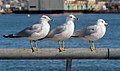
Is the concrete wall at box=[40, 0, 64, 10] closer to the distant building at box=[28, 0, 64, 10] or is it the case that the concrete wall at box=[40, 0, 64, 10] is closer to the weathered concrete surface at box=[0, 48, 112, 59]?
the distant building at box=[28, 0, 64, 10]

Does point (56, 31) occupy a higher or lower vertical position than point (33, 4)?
higher

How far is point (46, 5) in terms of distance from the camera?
6068 inches

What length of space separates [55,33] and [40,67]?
54.6 feet

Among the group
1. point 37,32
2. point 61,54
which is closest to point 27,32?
point 37,32

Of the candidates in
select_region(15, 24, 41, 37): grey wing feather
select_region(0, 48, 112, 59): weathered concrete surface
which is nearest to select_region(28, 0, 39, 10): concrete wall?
select_region(15, 24, 41, 37): grey wing feather

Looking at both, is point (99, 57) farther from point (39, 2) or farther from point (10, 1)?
point (10, 1)

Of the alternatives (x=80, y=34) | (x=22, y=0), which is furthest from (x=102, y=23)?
(x=22, y=0)

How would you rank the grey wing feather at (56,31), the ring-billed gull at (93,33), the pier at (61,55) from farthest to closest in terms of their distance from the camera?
the ring-billed gull at (93,33) < the grey wing feather at (56,31) < the pier at (61,55)

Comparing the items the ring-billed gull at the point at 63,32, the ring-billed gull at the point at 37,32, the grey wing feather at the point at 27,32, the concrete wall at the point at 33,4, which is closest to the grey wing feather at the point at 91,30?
the ring-billed gull at the point at 63,32

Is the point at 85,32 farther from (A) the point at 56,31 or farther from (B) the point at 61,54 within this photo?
(B) the point at 61,54

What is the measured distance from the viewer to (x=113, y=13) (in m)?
168

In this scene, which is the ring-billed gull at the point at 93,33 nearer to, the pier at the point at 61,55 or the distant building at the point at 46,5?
the pier at the point at 61,55

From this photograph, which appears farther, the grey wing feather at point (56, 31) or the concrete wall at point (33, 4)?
the concrete wall at point (33, 4)

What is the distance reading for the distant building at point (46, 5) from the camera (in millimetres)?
152375
